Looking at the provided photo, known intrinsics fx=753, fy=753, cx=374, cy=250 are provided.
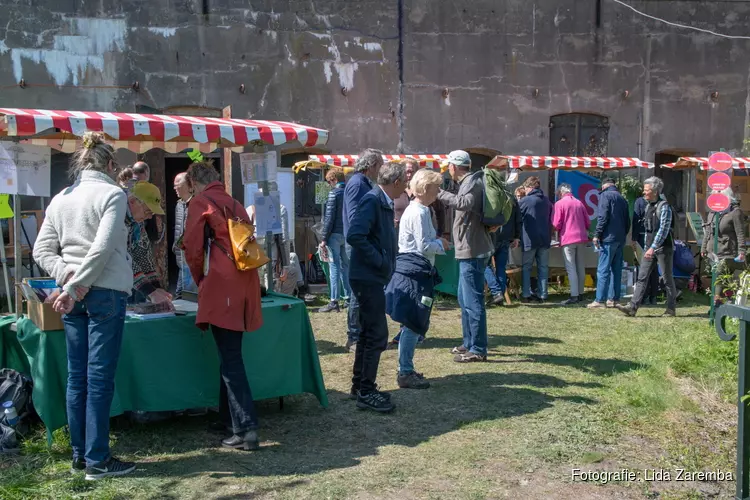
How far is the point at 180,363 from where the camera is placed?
501 cm

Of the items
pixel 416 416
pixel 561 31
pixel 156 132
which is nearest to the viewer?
pixel 416 416

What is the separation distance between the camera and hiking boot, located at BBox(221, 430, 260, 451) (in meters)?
4.74

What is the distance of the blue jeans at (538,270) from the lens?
1137 cm

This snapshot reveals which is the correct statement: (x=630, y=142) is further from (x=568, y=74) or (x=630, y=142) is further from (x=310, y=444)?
(x=310, y=444)

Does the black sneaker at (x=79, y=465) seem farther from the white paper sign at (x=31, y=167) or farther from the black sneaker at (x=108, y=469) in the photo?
the white paper sign at (x=31, y=167)

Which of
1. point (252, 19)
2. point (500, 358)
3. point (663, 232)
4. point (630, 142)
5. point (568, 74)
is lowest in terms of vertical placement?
point (500, 358)

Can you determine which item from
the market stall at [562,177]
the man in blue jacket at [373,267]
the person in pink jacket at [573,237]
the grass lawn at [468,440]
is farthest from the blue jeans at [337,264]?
the man in blue jacket at [373,267]

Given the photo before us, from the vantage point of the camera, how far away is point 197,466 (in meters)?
4.51

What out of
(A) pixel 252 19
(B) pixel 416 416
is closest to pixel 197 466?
(B) pixel 416 416

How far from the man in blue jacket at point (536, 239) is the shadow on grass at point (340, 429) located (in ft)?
16.3

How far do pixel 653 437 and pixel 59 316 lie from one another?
12.8 feet

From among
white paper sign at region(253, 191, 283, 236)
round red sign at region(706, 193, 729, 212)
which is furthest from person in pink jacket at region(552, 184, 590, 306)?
white paper sign at region(253, 191, 283, 236)

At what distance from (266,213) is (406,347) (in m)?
1.84

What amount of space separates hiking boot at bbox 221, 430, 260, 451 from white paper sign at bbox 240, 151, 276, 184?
2607mm
